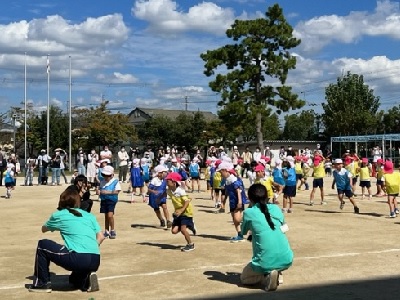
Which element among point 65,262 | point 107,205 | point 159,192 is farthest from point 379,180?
point 65,262

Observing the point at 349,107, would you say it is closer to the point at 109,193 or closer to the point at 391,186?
the point at 391,186

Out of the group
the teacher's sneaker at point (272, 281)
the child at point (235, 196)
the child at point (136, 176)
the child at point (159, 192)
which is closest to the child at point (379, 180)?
the child at point (136, 176)

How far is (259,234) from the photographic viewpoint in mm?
7324

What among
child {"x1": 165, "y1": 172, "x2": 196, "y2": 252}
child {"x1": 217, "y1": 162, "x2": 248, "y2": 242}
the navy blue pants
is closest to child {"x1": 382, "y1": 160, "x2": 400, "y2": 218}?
child {"x1": 217, "y1": 162, "x2": 248, "y2": 242}

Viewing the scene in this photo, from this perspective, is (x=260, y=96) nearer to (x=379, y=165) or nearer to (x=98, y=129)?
(x=379, y=165)

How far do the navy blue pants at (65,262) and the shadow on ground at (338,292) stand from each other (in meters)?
1.56

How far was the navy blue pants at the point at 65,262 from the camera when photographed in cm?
710

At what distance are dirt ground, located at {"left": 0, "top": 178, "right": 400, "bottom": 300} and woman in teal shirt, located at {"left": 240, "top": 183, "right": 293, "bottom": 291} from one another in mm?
184

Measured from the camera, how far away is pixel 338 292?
7113mm

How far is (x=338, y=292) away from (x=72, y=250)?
3.32m

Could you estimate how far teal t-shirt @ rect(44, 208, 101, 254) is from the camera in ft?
23.5

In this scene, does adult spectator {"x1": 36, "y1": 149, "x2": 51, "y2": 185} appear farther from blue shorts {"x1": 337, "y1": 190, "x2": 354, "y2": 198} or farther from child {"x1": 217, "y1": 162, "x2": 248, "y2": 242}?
child {"x1": 217, "y1": 162, "x2": 248, "y2": 242}

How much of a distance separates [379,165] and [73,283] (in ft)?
52.1

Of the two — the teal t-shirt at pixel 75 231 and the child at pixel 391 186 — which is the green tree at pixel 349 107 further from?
the teal t-shirt at pixel 75 231
